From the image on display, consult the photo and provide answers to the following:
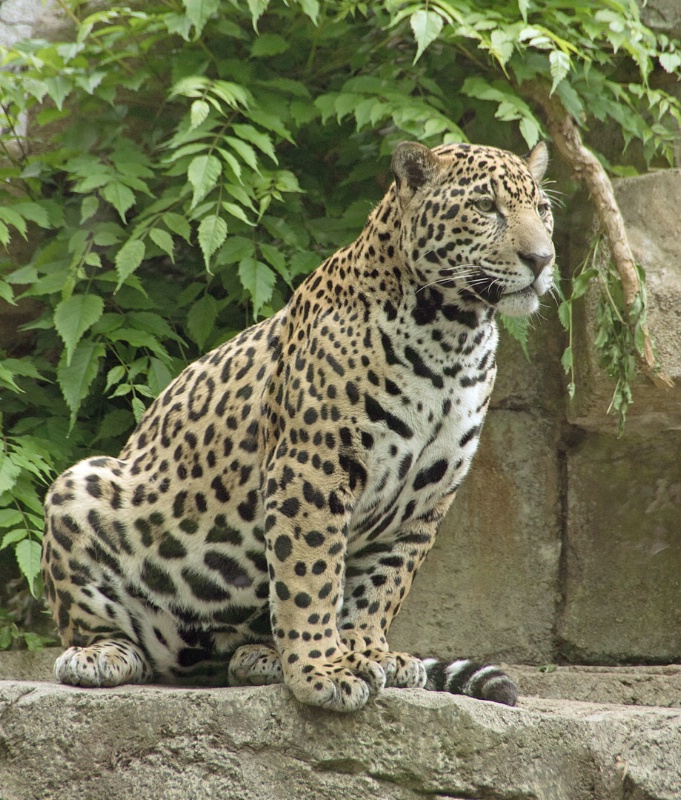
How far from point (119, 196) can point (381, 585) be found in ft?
9.27

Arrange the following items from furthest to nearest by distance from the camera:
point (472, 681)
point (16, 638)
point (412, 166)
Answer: point (16, 638) < point (472, 681) < point (412, 166)

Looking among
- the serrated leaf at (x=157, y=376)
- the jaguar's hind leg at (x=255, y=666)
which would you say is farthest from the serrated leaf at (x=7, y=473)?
the jaguar's hind leg at (x=255, y=666)

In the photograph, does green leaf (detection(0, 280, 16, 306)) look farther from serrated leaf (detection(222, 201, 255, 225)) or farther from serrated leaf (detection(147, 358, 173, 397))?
serrated leaf (detection(222, 201, 255, 225))

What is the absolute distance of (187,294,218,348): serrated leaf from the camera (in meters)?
6.59

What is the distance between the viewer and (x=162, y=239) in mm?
6145

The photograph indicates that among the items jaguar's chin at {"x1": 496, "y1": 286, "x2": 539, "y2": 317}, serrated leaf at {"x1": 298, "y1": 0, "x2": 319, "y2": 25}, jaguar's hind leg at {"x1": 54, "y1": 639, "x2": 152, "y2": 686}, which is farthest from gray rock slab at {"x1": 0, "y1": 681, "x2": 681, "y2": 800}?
serrated leaf at {"x1": 298, "y1": 0, "x2": 319, "y2": 25}

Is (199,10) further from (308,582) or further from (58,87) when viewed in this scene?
(308,582)

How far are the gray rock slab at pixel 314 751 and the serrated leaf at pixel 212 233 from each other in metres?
2.66

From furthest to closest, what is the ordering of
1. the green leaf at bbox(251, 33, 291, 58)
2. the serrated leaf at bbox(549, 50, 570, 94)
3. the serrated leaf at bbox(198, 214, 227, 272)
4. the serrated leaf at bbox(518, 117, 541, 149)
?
the green leaf at bbox(251, 33, 291, 58), the serrated leaf at bbox(518, 117, 541, 149), the serrated leaf at bbox(549, 50, 570, 94), the serrated leaf at bbox(198, 214, 227, 272)

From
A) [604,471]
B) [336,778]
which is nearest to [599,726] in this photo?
[336,778]

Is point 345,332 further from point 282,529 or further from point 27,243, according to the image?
point 27,243

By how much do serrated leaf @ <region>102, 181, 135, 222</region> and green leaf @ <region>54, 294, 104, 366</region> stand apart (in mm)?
503

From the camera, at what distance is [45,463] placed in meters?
6.38

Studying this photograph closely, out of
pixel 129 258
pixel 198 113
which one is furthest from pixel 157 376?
pixel 198 113
